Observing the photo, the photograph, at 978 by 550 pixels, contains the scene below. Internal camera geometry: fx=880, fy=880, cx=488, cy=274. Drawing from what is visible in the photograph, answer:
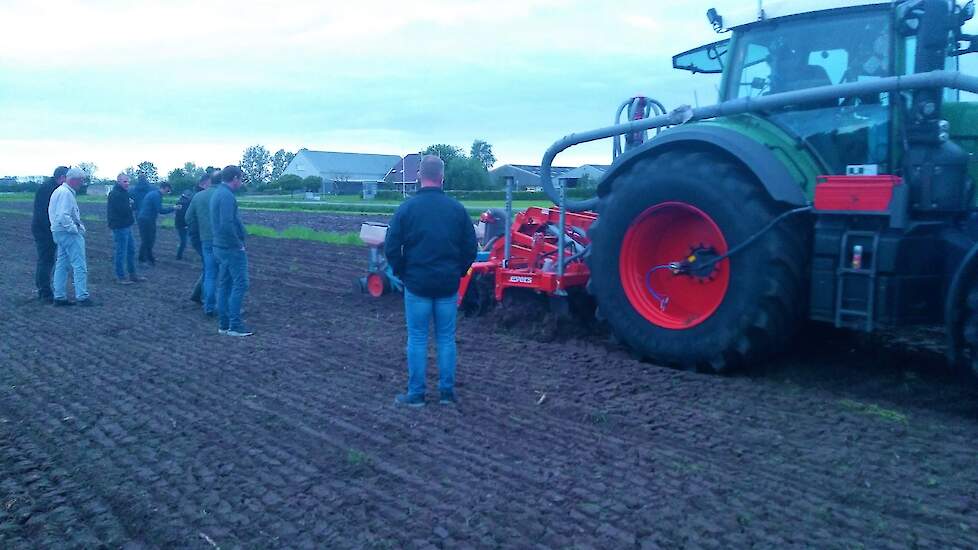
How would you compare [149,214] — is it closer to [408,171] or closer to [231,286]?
[231,286]

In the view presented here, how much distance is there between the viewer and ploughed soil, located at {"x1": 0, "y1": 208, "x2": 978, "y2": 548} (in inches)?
152

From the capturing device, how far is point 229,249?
8.66 m

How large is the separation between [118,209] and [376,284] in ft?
15.2

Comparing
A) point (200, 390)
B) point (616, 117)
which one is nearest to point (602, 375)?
point (616, 117)

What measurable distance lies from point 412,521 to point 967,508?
98.7 inches

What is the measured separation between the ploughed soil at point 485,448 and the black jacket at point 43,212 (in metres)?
3.52

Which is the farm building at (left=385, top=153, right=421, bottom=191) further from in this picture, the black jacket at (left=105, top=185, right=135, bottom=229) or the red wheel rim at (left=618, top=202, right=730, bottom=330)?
the red wheel rim at (left=618, top=202, right=730, bottom=330)

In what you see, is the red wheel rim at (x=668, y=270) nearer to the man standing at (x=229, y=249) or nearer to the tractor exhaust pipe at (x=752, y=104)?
the tractor exhaust pipe at (x=752, y=104)

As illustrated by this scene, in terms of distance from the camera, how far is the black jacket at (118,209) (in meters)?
12.9

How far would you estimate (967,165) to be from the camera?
562 cm

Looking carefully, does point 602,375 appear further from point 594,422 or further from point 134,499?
point 134,499

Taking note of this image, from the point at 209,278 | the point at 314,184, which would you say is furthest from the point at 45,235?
the point at 314,184

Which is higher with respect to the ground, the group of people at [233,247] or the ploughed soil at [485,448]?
the group of people at [233,247]

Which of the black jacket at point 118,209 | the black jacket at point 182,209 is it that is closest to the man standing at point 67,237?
the black jacket at point 118,209
